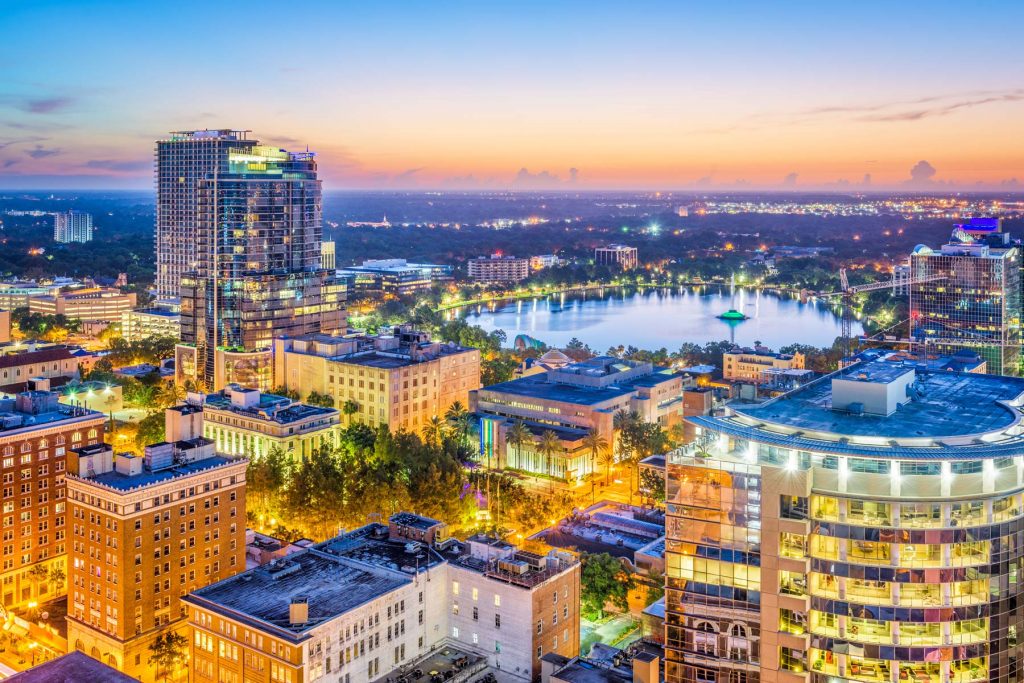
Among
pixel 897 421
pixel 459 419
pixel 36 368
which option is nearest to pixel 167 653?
pixel 897 421

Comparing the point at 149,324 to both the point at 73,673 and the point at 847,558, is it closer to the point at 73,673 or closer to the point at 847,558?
the point at 73,673

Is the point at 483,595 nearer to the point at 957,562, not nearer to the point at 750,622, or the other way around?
the point at 750,622

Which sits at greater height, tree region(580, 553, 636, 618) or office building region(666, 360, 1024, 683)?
office building region(666, 360, 1024, 683)

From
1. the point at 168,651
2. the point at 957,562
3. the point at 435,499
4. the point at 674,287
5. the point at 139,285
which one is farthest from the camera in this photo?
the point at 674,287

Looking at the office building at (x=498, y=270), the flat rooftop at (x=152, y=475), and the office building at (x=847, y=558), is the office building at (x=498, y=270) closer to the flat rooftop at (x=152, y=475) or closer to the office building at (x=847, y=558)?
the flat rooftop at (x=152, y=475)

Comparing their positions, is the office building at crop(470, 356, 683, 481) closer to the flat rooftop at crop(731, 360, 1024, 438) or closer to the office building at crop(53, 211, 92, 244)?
the flat rooftop at crop(731, 360, 1024, 438)

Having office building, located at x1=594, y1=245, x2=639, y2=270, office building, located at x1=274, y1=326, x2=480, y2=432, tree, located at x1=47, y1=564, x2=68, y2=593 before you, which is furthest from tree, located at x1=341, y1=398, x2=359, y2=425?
office building, located at x1=594, y1=245, x2=639, y2=270

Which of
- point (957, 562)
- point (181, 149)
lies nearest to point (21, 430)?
point (957, 562)
